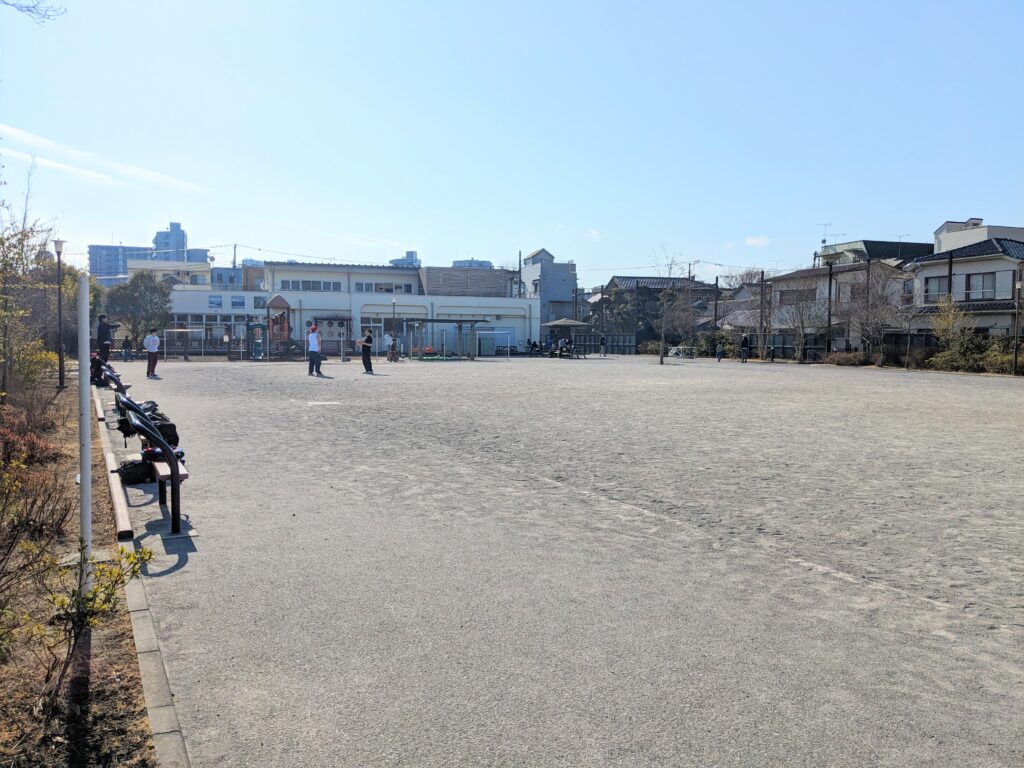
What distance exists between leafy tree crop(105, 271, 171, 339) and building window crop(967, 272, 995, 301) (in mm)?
52503

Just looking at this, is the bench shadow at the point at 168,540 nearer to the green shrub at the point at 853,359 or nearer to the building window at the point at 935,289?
the green shrub at the point at 853,359

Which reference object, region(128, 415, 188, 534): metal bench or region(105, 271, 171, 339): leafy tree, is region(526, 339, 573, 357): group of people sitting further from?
region(128, 415, 188, 534): metal bench

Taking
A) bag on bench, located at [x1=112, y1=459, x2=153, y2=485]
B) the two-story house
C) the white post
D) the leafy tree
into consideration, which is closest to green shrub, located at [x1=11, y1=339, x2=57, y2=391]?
bag on bench, located at [x1=112, y1=459, x2=153, y2=485]

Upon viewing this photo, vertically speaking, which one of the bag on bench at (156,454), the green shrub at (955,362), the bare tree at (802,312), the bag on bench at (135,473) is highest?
the bare tree at (802,312)

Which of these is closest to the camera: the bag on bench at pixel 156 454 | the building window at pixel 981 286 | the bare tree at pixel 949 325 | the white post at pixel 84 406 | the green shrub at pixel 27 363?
the white post at pixel 84 406

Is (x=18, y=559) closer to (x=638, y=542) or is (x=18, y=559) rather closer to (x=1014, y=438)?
(x=638, y=542)

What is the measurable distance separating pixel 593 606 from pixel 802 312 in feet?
165

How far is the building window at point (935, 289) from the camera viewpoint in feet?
159

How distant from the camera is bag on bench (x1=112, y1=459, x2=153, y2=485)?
27.1ft

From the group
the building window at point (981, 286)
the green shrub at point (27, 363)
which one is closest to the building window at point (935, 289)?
the building window at point (981, 286)

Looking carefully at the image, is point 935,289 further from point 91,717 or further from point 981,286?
point 91,717

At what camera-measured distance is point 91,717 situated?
333 centimetres

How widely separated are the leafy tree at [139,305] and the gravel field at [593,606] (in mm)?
A: 53732

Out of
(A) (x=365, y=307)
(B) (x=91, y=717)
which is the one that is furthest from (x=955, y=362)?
(B) (x=91, y=717)
